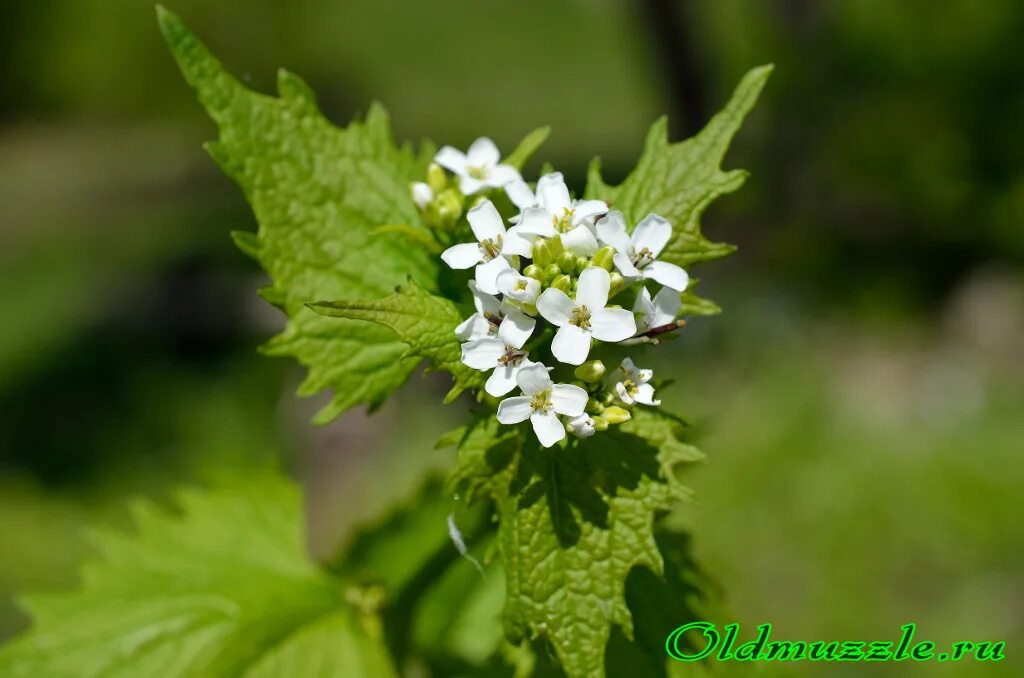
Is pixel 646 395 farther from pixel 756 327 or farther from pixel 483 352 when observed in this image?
pixel 756 327

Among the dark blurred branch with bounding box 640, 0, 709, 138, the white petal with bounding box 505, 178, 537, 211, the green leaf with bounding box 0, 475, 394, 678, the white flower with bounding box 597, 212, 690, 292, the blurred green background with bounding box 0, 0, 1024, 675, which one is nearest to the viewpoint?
the white flower with bounding box 597, 212, 690, 292

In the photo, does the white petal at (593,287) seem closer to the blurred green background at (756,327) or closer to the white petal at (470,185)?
the white petal at (470,185)

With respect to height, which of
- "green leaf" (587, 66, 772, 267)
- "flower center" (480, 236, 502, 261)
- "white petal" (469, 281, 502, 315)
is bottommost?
"white petal" (469, 281, 502, 315)

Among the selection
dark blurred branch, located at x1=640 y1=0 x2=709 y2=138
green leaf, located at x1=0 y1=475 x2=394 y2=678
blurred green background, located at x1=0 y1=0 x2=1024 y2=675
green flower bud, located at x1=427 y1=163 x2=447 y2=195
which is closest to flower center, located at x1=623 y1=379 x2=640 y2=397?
green flower bud, located at x1=427 y1=163 x2=447 y2=195

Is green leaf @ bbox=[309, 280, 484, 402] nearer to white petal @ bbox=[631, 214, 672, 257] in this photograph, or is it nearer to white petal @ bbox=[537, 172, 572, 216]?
white petal @ bbox=[537, 172, 572, 216]

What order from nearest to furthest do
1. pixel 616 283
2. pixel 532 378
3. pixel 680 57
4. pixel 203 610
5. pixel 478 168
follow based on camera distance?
pixel 532 378 < pixel 616 283 < pixel 478 168 < pixel 203 610 < pixel 680 57

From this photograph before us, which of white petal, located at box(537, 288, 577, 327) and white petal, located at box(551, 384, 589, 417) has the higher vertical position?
white petal, located at box(537, 288, 577, 327)

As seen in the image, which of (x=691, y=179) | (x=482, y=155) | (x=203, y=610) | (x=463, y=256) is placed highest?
(x=691, y=179)

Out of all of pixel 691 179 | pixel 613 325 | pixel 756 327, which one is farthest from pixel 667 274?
pixel 756 327
